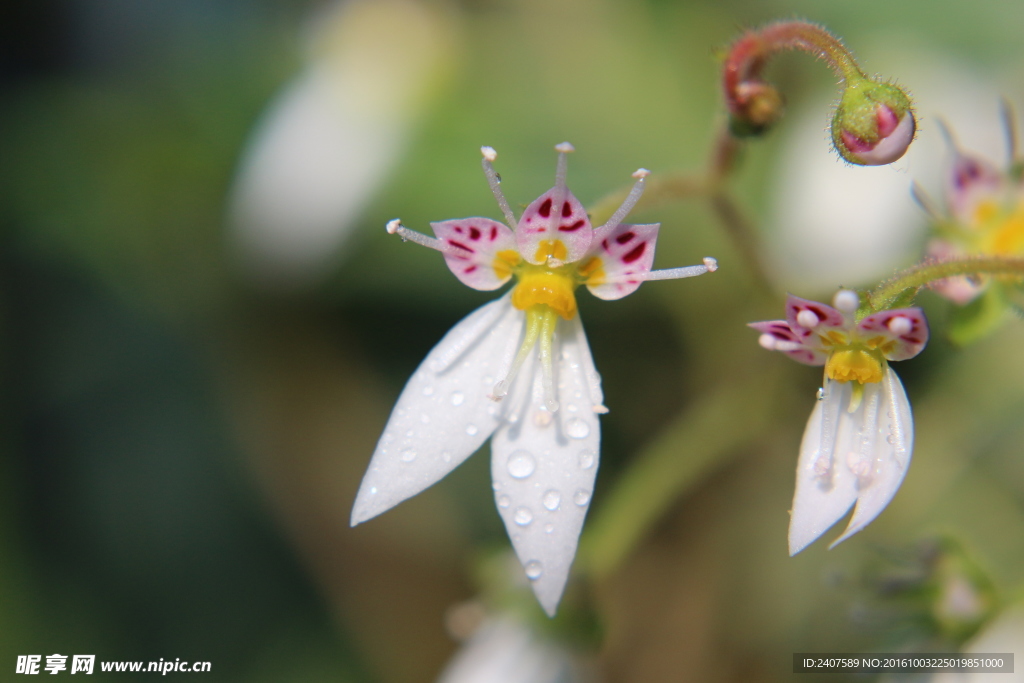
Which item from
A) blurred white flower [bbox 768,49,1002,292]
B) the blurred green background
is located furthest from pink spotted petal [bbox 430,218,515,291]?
blurred white flower [bbox 768,49,1002,292]

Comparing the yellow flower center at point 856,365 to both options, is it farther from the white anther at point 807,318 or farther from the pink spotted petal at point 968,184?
the pink spotted petal at point 968,184

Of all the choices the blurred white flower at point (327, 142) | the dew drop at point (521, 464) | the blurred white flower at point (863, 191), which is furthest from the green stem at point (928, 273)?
the blurred white flower at point (327, 142)

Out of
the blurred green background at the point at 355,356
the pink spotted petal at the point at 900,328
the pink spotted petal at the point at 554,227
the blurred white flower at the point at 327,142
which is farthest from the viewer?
the blurred white flower at the point at 327,142

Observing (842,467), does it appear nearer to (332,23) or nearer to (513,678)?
(513,678)

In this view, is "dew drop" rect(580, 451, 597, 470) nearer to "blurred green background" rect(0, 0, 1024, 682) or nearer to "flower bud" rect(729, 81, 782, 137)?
"flower bud" rect(729, 81, 782, 137)

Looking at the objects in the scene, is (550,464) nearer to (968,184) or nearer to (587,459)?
(587,459)
